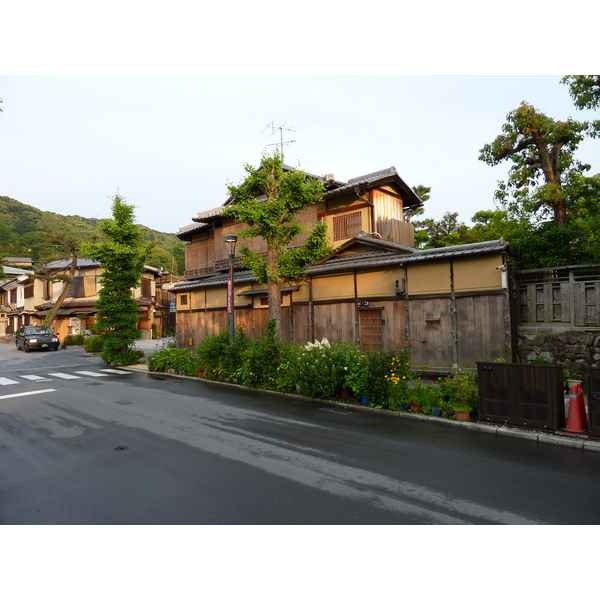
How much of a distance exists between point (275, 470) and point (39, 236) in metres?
47.3

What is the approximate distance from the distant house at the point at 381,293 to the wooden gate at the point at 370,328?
39 mm

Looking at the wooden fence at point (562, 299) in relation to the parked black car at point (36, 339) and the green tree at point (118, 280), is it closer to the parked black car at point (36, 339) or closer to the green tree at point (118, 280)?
the green tree at point (118, 280)

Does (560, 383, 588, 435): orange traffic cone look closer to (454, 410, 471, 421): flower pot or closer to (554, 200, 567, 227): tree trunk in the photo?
(454, 410, 471, 421): flower pot

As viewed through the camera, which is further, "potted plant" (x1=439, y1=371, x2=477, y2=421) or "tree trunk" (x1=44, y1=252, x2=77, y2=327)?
"tree trunk" (x1=44, y1=252, x2=77, y2=327)

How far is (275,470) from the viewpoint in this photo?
17.9 feet

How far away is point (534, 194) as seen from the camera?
15930 mm

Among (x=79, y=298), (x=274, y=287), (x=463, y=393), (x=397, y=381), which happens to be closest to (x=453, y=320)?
(x=397, y=381)

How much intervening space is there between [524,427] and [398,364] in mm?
2895

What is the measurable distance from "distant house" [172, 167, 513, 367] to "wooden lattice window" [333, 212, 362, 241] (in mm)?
48

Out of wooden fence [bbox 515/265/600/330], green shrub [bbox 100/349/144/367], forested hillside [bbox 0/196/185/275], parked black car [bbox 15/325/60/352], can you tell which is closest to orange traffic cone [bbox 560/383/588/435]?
wooden fence [bbox 515/265/600/330]

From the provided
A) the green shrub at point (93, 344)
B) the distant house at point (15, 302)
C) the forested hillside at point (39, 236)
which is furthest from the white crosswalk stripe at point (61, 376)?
the distant house at point (15, 302)

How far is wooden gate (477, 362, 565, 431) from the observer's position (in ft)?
22.5

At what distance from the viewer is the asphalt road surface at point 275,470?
4.21 metres

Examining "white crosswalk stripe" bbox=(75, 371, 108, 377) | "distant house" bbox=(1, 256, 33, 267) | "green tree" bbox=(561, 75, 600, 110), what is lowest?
"white crosswalk stripe" bbox=(75, 371, 108, 377)
